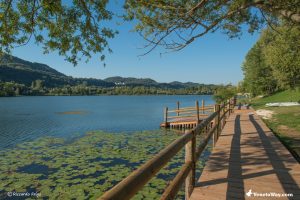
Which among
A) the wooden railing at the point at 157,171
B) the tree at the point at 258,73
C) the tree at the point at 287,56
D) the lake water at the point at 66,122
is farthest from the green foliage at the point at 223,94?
the wooden railing at the point at 157,171

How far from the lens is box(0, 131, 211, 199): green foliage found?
33.5ft

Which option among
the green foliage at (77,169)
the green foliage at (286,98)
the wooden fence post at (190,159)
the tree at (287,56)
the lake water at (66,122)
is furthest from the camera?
the green foliage at (286,98)

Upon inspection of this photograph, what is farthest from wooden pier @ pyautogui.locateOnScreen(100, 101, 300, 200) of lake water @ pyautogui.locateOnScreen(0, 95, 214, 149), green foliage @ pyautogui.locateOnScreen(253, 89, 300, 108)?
green foliage @ pyautogui.locateOnScreen(253, 89, 300, 108)

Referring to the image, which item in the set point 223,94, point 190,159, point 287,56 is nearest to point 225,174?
point 190,159

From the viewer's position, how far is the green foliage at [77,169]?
1023 cm

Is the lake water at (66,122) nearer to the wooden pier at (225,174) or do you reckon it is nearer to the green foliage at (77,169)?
the green foliage at (77,169)

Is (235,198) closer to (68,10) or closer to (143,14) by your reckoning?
(68,10)

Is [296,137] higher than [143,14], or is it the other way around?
[143,14]

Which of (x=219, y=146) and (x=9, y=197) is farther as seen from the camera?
(x=9, y=197)

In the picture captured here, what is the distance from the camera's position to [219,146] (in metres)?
9.12

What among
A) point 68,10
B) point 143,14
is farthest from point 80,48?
point 143,14

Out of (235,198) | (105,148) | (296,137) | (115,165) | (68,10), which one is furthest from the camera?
(105,148)

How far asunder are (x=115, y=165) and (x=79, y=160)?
248cm

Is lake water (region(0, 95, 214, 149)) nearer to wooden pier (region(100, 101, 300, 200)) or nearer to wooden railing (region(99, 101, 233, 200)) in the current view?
wooden pier (region(100, 101, 300, 200))
